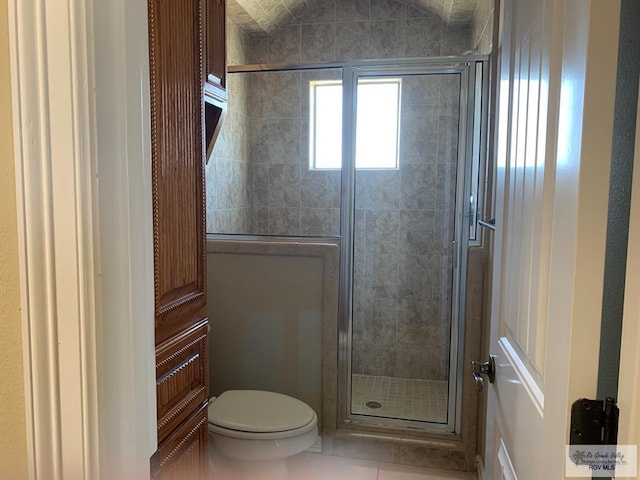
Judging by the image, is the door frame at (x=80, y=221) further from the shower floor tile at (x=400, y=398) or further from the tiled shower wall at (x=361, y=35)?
the tiled shower wall at (x=361, y=35)

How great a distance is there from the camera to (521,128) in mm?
981

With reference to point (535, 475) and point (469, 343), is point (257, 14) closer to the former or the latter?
point (469, 343)

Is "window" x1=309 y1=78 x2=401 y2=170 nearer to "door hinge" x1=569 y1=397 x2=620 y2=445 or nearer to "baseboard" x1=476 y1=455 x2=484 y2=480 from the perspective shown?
"baseboard" x1=476 y1=455 x2=484 y2=480

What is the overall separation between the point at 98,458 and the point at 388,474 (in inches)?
75.7

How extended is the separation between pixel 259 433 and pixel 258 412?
13cm

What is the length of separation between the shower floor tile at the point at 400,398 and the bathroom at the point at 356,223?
0.05ft

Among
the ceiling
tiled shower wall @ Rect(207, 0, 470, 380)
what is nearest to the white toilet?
tiled shower wall @ Rect(207, 0, 470, 380)

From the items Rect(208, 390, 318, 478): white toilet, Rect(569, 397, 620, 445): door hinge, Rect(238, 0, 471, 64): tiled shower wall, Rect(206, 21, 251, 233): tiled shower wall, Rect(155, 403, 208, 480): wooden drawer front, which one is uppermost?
Rect(238, 0, 471, 64): tiled shower wall

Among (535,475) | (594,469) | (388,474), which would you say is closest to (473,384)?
(388,474)

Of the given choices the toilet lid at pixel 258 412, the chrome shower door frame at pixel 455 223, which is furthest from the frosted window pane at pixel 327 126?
the toilet lid at pixel 258 412

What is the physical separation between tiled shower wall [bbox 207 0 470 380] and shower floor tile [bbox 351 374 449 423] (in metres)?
0.09

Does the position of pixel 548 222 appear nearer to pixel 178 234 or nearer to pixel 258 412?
pixel 178 234

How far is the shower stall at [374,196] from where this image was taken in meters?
2.79

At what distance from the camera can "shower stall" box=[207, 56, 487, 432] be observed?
2793 millimetres
